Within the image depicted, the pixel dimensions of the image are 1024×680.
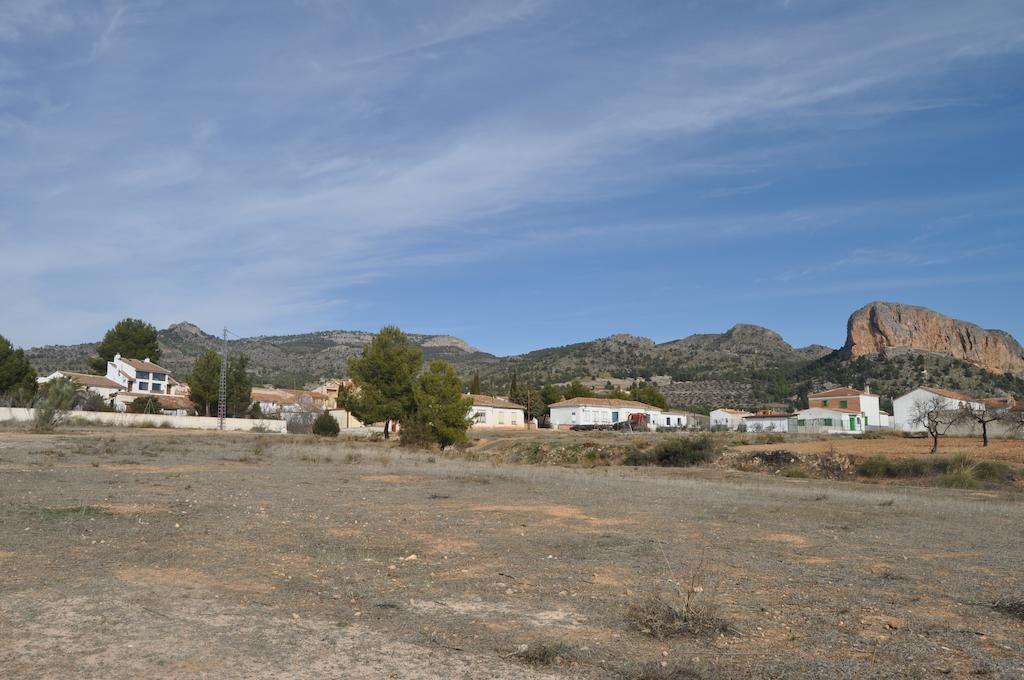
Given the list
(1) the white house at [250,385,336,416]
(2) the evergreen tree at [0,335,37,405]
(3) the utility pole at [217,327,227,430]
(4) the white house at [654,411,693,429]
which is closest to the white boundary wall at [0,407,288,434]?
(3) the utility pole at [217,327,227,430]

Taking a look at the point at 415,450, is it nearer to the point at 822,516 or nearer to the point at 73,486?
the point at 73,486

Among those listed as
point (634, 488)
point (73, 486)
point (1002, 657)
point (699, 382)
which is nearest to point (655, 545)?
point (1002, 657)

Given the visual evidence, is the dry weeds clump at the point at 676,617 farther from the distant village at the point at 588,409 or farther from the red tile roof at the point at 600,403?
the red tile roof at the point at 600,403

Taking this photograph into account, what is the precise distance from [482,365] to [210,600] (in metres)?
156

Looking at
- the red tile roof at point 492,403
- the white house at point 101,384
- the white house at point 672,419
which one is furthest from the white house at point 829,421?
the white house at point 101,384

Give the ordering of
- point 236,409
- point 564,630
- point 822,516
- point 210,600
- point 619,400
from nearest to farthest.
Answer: point 564,630, point 210,600, point 822,516, point 236,409, point 619,400

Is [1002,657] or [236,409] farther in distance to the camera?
[236,409]

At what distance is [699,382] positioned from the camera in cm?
13050

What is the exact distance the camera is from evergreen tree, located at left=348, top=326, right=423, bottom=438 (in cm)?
5353

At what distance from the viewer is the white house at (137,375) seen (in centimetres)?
9006

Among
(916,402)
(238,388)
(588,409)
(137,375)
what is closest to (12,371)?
(238,388)

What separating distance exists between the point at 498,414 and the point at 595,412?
11.1 metres

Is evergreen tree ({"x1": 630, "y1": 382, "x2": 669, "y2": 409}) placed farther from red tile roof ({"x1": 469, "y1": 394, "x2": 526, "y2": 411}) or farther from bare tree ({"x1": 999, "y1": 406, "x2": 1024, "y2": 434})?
bare tree ({"x1": 999, "y1": 406, "x2": 1024, "y2": 434})

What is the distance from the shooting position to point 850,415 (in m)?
79.4
